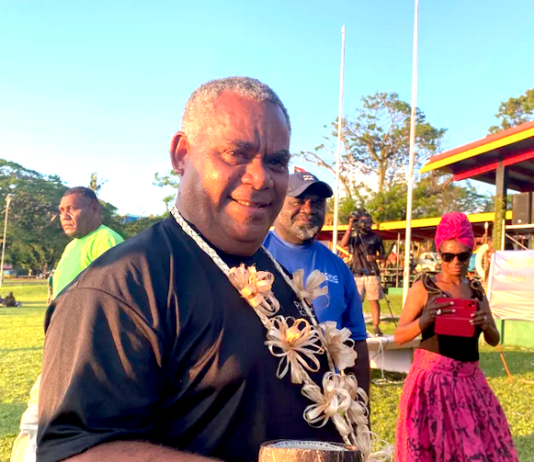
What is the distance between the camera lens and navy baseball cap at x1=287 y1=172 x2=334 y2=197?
11.3 feet

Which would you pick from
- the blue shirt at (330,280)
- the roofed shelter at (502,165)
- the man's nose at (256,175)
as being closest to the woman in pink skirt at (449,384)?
the blue shirt at (330,280)

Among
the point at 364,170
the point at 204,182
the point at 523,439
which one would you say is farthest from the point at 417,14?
the point at 364,170

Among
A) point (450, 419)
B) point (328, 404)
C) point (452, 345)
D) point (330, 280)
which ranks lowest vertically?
point (450, 419)

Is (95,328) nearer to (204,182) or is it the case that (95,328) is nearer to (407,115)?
(204,182)

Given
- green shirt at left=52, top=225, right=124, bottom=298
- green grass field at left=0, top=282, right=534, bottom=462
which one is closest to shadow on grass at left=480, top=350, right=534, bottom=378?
green grass field at left=0, top=282, right=534, bottom=462

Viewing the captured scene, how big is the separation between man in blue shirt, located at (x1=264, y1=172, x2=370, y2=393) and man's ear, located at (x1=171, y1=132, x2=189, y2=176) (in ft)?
5.69

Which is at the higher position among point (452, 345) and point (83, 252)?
point (83, 252)

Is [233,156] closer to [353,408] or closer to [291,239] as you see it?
[353,408]

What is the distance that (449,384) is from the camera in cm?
304

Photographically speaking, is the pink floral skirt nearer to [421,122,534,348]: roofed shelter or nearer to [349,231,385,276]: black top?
[349,231,385,276]: black top

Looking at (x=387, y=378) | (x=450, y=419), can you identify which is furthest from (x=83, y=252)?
(x=387, y=378)

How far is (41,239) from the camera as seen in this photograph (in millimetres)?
44594

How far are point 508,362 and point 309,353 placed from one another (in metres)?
7.93

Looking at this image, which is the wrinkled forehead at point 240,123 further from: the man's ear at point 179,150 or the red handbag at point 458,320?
the red handbag at point 458,320
